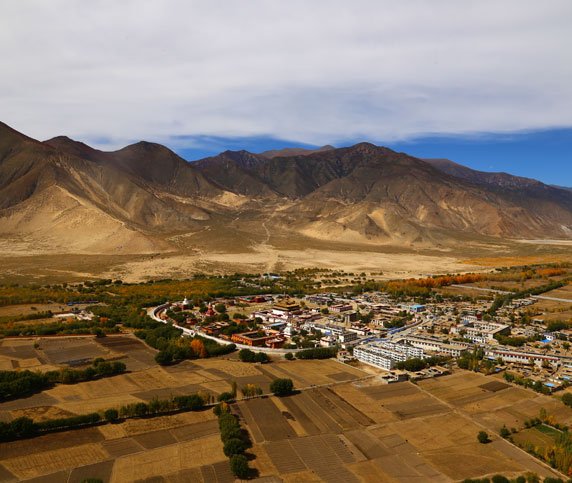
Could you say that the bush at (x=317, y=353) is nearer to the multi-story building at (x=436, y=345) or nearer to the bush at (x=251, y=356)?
the bush at (x=251, y=356)

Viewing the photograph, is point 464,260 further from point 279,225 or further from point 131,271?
point 131,271

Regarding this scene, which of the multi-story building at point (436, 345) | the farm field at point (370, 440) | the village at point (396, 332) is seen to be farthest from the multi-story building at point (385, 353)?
the farm field at point (370, 440)

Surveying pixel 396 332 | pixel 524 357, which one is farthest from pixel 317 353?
pixel 524 357

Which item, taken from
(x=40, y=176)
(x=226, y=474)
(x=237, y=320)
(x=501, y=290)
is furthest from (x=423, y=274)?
(x=40, y=176)

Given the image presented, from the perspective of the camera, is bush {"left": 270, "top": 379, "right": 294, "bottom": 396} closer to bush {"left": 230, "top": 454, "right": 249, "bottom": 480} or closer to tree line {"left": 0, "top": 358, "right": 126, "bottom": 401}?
bush {"left": 230, "top": 454, "right": 249, "bottom": 480}

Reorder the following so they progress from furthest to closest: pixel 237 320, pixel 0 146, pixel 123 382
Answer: pixel 0 146 → pixel 237 320 → pixel 123 382
